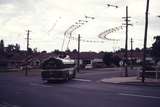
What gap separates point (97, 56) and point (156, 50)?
8081cm

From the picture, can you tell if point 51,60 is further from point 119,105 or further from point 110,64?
point 110,64

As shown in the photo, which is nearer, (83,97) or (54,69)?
(83,97)

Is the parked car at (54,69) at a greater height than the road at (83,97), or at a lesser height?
greater

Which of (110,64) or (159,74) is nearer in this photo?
(159,74)

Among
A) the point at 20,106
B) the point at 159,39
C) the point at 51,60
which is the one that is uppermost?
the point at 159,39

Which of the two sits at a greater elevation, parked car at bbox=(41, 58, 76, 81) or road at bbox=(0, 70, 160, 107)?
parked car at bbox=(41, 58, 76, 81)

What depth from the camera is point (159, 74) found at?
129ft

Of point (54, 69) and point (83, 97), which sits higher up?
point (54, 69)

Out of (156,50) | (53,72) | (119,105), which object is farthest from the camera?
(156,50)

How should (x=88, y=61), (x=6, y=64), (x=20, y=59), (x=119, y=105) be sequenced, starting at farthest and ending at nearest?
(x=88, y=61), (x=20, y=59), (x=6, y=64), (x=119, y=105)

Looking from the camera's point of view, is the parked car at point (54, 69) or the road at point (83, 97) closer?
the road at point (83, 97)

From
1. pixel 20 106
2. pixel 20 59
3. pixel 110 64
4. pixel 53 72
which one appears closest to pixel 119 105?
pixel 20 106

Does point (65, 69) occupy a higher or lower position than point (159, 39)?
lower

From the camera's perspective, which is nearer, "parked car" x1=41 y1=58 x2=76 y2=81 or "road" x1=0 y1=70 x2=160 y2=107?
"road" x1=0 y1=70 x2=160 y2=107
